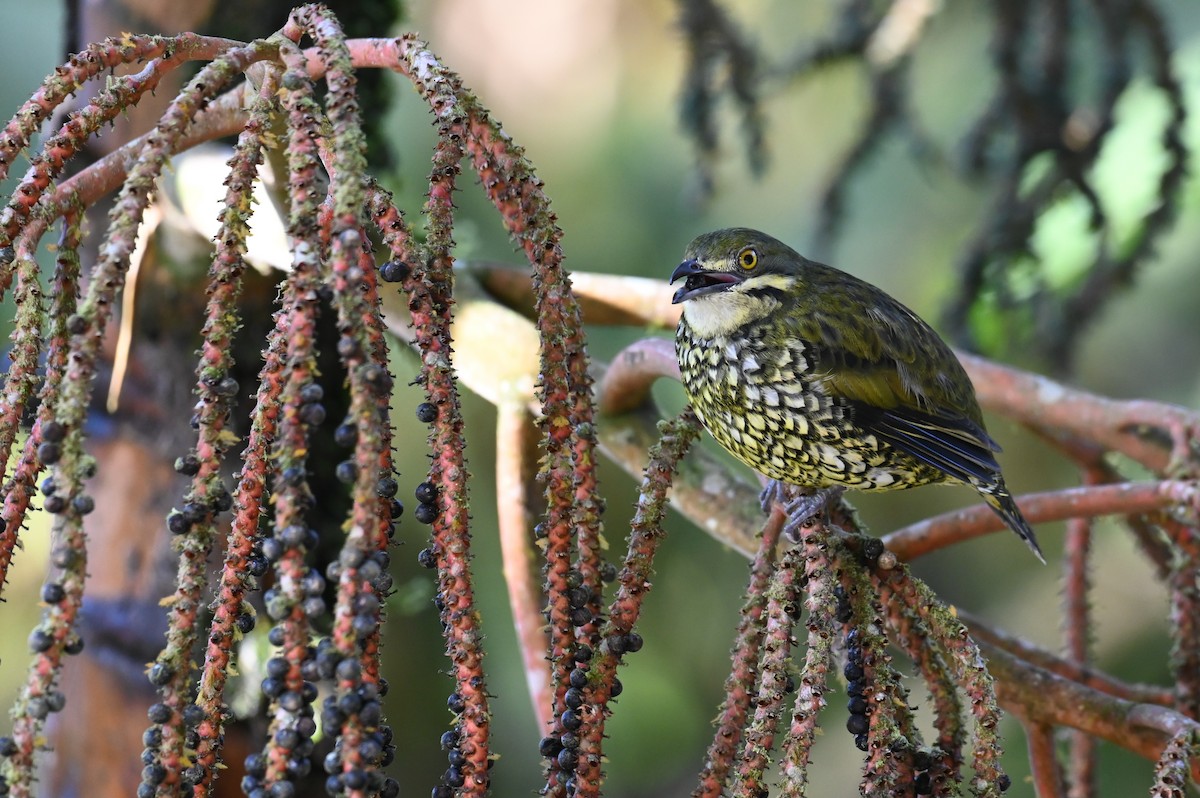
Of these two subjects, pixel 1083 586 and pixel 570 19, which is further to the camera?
pixel 570 19

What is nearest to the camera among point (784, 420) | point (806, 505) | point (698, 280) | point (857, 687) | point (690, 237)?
point (857, 687)

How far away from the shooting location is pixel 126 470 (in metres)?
2.20

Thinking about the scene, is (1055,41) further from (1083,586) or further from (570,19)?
(570,19)

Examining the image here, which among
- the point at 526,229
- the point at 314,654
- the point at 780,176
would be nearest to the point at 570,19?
the point at 780,176

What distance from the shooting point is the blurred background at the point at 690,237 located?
414 centimetres

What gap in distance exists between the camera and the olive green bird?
68.3 inches

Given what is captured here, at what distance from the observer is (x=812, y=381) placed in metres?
1.75

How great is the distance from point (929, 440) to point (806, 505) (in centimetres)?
30

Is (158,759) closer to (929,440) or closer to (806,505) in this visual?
(806,505)

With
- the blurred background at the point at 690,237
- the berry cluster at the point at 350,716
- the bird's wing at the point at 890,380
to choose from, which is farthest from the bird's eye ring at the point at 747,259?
the blurred background at the point at 690,237

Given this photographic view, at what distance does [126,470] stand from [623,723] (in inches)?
101

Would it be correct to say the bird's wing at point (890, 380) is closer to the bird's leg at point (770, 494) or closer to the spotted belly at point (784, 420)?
the spotted belly at point (784, 420)

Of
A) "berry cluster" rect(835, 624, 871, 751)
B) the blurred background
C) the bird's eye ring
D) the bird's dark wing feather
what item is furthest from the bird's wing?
the blurred background

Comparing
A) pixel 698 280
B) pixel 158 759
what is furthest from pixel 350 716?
pixel 698 280
